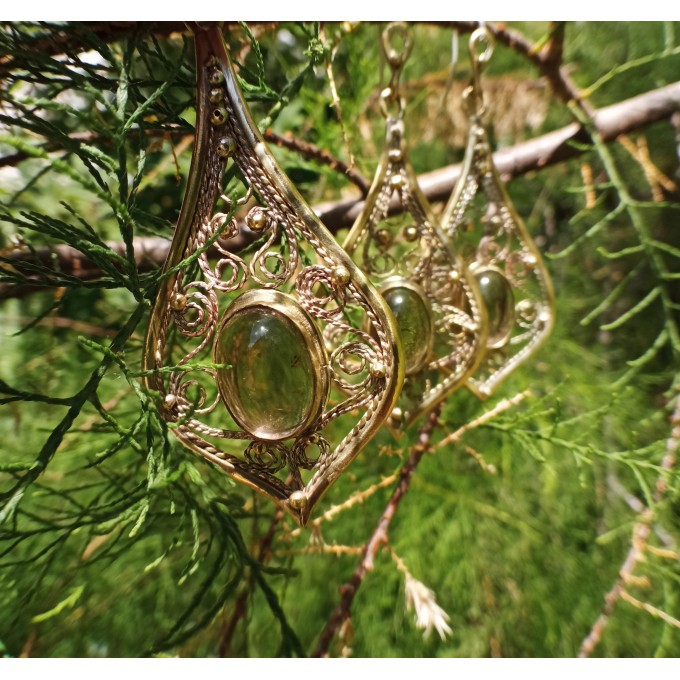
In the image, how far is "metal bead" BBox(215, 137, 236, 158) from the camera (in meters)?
0.37

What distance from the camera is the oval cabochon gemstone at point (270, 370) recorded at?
1.20ft

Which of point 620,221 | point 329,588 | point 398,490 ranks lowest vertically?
point 329,588

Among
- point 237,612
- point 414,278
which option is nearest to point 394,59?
point 414,278

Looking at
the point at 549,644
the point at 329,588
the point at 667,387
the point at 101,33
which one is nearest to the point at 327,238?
the point at 101,33

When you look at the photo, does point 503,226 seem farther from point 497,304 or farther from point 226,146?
point 226,146

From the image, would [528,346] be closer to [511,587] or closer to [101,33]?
[511,587]

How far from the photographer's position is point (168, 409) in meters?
0.40

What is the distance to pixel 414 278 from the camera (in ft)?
1.93

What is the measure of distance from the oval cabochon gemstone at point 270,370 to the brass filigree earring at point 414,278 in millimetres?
189

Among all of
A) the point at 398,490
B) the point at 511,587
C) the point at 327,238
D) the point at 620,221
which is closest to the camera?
the point at 327,238

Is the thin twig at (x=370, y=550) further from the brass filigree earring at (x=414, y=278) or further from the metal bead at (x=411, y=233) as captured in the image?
the metal bead at (x=411, y=233)

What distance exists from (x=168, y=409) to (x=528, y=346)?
1.64 feet

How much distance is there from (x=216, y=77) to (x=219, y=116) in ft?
0.08

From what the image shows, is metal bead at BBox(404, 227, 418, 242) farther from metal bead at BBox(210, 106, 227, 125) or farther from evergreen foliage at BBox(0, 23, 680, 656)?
metal bead at BBox(210, 106, 227, 125)
